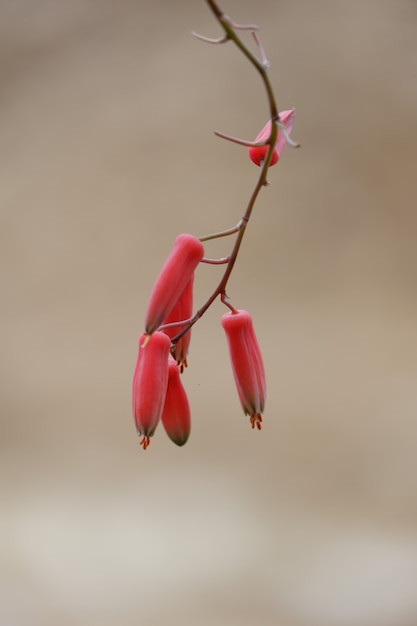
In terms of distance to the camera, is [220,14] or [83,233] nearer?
[220,14]

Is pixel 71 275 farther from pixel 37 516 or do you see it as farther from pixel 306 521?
pixel 306 521

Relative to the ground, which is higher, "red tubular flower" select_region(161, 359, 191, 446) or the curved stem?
the curved stem

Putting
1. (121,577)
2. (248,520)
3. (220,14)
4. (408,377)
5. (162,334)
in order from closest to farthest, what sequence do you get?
(220,14) < (162,334) < (121,577) < (248,520) < (408,377)

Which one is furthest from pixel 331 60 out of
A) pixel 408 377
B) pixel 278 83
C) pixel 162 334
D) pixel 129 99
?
pixel 162 334

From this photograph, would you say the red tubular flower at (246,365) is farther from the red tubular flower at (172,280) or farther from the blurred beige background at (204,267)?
the blurred beige background at (204,267)

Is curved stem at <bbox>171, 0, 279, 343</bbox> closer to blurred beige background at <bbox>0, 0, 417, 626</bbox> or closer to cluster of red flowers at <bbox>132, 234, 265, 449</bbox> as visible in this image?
cluster of red flowers at <bbox>132, 234, 265, 449</bbox>

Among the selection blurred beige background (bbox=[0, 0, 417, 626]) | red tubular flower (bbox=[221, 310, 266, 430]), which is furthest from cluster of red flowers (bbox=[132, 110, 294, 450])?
blurred beige background (bbox=[0, 0, 417, 626])
